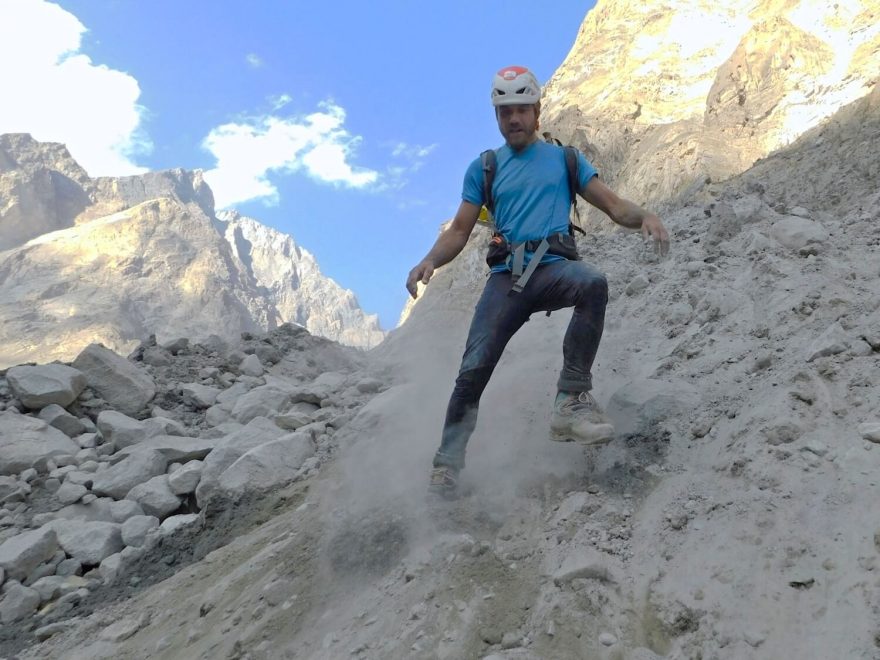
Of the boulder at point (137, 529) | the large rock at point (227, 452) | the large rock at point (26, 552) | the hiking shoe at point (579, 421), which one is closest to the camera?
the hiking shoe at point (579, 421)

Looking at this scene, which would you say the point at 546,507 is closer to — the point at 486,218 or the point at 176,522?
the point at 486,218

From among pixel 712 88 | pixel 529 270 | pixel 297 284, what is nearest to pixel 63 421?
pixel 529 270

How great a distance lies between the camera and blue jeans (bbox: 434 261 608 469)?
11.0 feet

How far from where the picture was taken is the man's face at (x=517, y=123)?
3547 mm

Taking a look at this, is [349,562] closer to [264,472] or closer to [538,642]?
[538,642]

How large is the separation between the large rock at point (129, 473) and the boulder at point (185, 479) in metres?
0.42

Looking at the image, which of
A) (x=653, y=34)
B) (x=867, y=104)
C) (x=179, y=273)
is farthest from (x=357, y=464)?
(x=179, y=273)

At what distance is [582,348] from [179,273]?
94.7 metres

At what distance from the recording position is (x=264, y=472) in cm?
484

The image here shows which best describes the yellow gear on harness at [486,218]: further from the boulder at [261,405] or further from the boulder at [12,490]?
the boulder at [12,490]

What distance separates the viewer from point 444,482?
3389mm

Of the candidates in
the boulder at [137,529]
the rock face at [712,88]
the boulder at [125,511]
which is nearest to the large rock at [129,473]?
the boulder at [125,511]

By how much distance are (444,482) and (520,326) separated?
883 mm

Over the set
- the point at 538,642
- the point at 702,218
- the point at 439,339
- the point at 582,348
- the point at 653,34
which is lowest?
the point at 538,642
